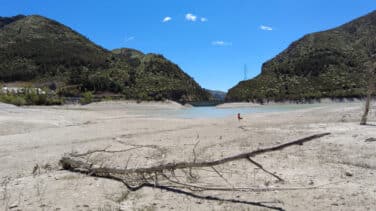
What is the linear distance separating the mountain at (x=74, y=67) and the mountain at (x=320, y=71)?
3072cm

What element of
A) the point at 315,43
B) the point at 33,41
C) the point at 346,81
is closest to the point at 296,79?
the point at 346,81

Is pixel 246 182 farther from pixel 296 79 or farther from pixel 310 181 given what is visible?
pixel 296 79

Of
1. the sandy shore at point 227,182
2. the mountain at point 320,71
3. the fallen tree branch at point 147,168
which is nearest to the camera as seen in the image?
the sandy shore at point 227,182

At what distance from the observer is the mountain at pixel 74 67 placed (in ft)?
381

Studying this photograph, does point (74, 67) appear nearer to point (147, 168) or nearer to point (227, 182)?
point (147, 168)

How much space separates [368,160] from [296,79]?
116 metres

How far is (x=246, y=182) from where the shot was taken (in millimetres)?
7020

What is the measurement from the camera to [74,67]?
135 m

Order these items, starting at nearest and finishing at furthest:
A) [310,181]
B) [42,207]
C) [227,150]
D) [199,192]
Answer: [42,207] → [199,192] → [310,181] → [227,150]

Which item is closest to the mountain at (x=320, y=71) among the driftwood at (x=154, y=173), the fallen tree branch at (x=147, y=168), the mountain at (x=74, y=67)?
the mountain at (x=74, y=67)

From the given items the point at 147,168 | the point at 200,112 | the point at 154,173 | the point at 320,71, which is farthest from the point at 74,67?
the point at 147,168

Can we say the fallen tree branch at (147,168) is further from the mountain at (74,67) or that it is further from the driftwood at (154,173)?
the mountain at (74,67)

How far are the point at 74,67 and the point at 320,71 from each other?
9266 cm

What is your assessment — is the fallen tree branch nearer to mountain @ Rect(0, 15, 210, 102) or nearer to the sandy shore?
the sandy shore
